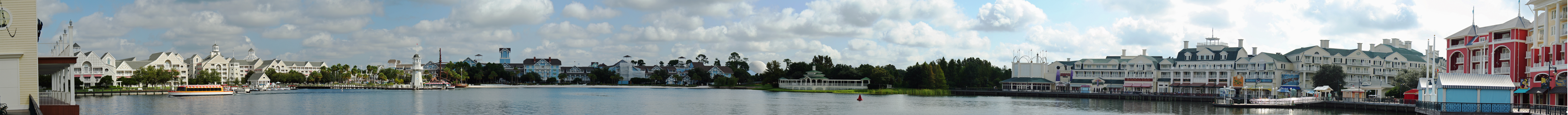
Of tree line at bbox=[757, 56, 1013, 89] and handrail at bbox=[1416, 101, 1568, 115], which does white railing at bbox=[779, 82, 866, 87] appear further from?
handrail at bbox=[1416, 101, 1568, 115]

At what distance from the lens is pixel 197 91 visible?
248 feet

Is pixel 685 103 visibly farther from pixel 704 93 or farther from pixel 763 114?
pixel 704 93

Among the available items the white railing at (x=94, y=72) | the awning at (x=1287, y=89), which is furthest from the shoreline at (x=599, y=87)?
the awning at (x=1287, y=89)

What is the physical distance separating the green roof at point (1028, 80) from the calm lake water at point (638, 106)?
53.0 feet

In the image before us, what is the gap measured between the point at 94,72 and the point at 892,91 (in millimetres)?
84381

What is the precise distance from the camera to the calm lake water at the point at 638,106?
53.8 meters

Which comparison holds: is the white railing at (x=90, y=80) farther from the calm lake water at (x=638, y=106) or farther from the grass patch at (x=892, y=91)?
the grass patch at (x=892, y=91)

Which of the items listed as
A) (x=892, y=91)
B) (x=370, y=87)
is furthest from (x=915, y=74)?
(x=370, y=87)

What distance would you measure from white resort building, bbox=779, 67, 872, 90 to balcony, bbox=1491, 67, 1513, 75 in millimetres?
75573

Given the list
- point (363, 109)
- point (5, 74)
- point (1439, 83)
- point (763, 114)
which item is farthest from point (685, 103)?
point (5, 74)

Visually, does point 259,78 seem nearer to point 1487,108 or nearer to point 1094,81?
point 1094,81

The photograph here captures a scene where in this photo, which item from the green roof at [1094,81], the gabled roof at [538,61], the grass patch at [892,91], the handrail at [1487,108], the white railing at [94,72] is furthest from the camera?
the gabled roof at [538,61]

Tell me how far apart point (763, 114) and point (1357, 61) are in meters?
58.7

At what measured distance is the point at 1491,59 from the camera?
44.5m
